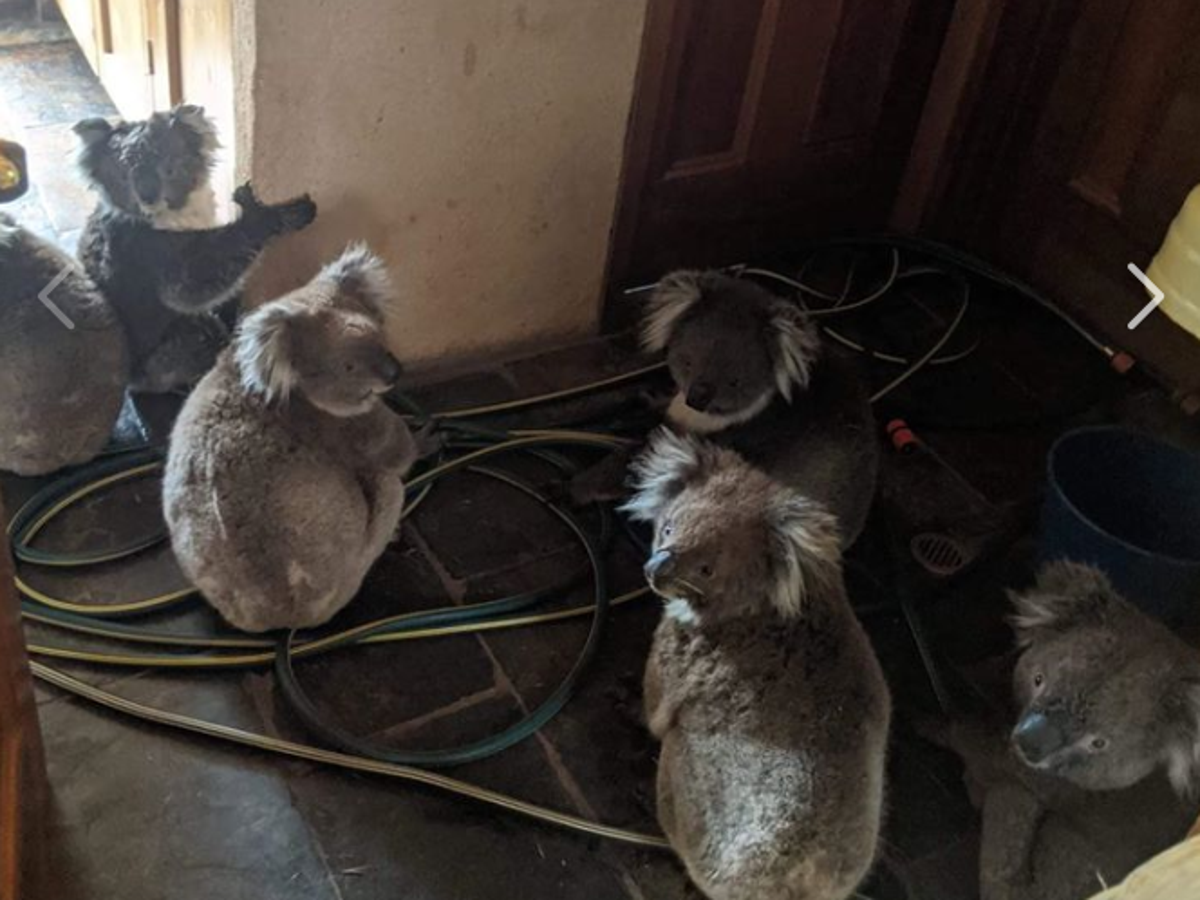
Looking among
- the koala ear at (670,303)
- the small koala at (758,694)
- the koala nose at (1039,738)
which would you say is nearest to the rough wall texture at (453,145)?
the koala ear at (670,303)

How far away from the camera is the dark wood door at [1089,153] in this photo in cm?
284

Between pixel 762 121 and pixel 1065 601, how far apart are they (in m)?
1.47

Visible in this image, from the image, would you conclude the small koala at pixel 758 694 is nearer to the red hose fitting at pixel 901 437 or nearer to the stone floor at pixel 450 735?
the stone floor at pixel 450 735

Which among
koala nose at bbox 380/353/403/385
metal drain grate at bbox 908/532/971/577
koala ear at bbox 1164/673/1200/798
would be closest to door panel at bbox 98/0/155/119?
koala nose at bbox 380/353/403/385

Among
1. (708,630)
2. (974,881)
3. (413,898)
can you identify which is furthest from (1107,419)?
(413,898)

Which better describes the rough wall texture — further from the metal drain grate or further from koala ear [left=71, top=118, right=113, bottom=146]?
the metal drain grate

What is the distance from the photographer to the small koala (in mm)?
1665

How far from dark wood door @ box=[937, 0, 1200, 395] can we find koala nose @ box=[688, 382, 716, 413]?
53.6 inches

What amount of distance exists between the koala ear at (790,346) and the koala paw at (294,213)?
2.85 ft

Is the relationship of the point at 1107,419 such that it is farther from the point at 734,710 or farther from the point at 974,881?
the point at 734,710

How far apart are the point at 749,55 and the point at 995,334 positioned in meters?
0.98

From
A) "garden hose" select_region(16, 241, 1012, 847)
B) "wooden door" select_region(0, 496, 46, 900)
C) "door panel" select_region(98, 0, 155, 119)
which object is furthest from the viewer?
"door panel" select_region(98, 0, 155, 119)

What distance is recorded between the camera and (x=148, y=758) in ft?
6.50

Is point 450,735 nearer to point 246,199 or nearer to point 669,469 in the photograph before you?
point 669,469
